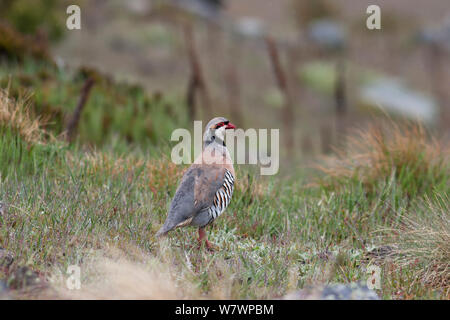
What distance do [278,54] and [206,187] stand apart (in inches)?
1174

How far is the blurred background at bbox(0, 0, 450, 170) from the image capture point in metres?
24.3

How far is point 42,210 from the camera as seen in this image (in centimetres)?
623

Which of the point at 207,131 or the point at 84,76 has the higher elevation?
the point at 84,76

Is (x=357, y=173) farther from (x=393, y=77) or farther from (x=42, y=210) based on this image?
(x=393, y=77)

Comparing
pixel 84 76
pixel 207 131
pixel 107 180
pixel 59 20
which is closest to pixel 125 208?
pixel 107 180

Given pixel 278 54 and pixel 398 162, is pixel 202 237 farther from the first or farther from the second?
pixel 278 54

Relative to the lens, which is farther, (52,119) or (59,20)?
(59,20)

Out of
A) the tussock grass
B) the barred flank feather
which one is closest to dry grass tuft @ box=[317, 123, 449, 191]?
the tussock grass

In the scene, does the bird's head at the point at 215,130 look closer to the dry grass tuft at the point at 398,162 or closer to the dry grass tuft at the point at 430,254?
the dry grass tuft at the point at 430,254

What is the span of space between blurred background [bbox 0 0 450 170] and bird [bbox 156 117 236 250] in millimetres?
11582

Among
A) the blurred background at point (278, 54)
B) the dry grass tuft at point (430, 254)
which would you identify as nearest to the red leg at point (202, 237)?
the dry grass tuft at point (430, 254)

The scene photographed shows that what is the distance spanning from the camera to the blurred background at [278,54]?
79.7 ft

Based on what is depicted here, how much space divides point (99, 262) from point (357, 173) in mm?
4341

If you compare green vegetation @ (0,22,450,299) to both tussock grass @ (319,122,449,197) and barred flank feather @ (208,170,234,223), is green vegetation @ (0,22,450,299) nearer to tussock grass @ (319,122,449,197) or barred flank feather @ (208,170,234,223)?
tussock grass @ (319,122,449,197)
